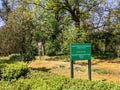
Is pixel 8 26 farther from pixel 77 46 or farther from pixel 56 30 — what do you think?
pixel 77 46

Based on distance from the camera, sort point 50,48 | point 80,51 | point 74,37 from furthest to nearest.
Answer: point 50,48
point 74,37
point 80,51

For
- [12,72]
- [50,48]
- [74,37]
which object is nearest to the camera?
[12,72]

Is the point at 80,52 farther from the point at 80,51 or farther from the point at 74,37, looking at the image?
the point at 74,37

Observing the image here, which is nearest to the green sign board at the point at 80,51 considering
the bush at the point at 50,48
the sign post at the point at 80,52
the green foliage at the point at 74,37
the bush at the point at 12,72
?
the sign post at the point at 80,52

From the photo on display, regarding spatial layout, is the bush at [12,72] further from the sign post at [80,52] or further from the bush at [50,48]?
the bush at [50,48]

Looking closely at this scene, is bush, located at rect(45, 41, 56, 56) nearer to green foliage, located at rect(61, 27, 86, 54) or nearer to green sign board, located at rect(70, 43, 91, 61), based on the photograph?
green foliage, located at rect(61, 27, 86, 54)

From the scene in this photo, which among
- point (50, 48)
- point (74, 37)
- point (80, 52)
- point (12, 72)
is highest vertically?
point (74, 37)

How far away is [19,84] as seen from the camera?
793cm

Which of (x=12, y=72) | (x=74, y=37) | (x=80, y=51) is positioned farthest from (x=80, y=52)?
(x=74, y=37)

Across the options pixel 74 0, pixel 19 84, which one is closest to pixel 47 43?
pixel 74 0

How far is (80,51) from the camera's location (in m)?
10.7

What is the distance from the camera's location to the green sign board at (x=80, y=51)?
34.7ft

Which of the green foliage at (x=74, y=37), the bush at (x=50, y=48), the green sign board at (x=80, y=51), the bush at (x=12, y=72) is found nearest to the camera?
the bush at (x=12, y=72)

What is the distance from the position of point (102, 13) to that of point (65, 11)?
3.60m
